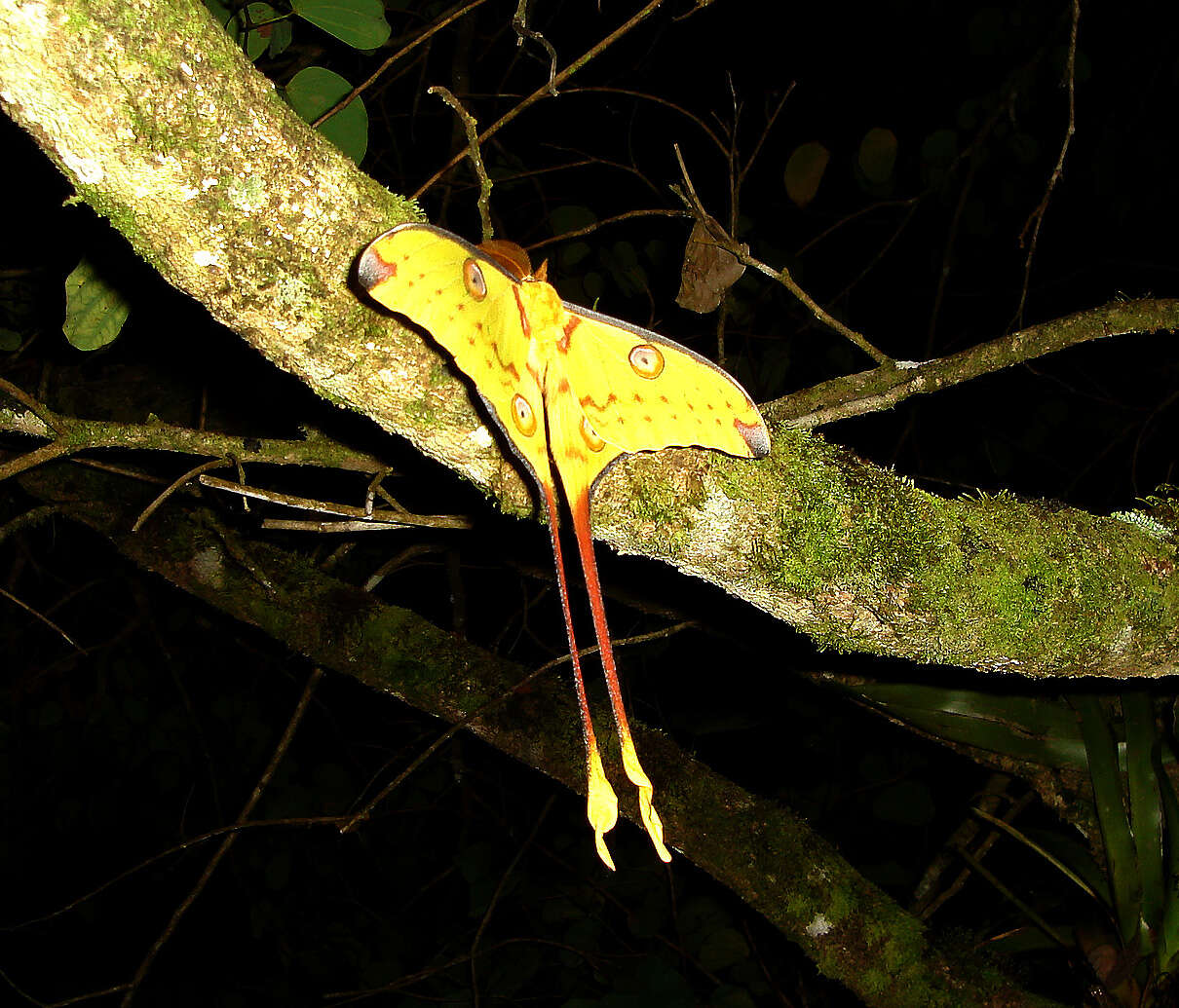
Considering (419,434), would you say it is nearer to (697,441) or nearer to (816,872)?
(697,441)

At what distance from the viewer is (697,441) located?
988 mm

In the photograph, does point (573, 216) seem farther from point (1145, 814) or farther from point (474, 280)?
point (1145, 814)

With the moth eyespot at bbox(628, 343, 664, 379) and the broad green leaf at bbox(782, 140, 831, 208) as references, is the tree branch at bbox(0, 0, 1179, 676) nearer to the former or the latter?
the moth eyespot at bbox(628, 343, 664, 379)

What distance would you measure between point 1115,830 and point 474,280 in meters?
1.97

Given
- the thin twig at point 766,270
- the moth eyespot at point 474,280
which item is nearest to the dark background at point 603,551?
the thin twig at point 766,270

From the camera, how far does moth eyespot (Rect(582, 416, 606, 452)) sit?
100 cm

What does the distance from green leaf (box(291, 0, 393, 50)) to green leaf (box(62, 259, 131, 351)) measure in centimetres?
56

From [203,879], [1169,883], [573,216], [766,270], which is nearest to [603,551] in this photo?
[766,270]

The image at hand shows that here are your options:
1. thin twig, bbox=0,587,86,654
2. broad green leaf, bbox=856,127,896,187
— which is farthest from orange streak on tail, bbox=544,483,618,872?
broad green leaf, bbox=856,127,896,187

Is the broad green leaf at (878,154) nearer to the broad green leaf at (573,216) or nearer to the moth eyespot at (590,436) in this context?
the broad green leaf at (573,216)

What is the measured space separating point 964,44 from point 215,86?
14.1 ft

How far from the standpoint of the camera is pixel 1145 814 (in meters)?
1.99

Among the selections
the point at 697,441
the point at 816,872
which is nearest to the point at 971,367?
the point at 697,441

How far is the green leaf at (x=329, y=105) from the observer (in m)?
1.50
